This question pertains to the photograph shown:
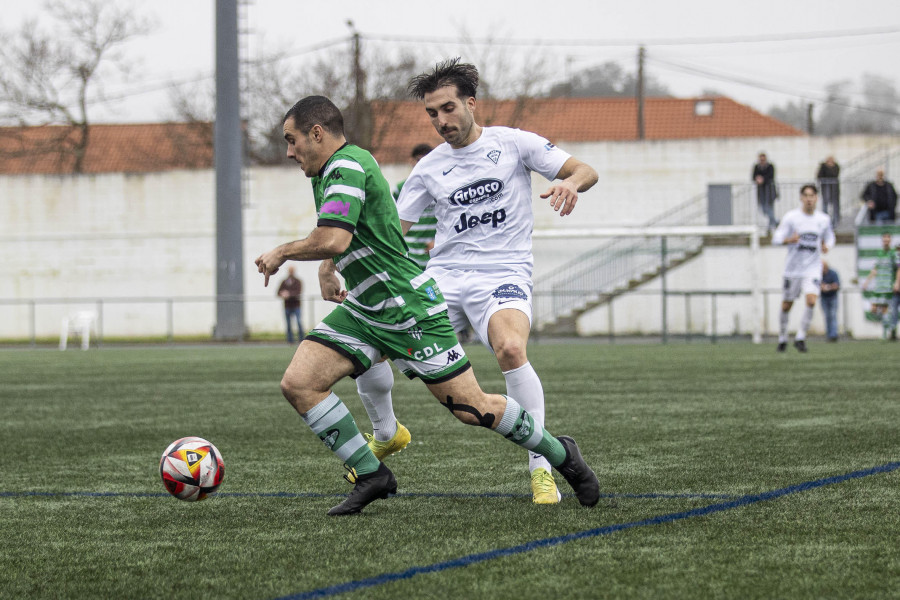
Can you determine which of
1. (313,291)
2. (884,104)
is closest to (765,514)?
(313,291)

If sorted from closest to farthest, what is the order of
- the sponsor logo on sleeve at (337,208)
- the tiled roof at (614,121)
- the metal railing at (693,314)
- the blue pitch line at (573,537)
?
Result: the blue pitch line at (573,537)
the sponsor logo on sleeve at (337,208)
the metal railing at (693,314)
the tiled roof at (614,121)

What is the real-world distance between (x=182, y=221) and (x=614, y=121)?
19644 mm

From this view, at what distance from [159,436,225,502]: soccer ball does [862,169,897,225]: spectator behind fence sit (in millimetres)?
23068

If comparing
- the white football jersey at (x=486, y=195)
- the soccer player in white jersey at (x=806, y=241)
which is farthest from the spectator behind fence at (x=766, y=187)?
the white football jersey at (x=486, y=195)

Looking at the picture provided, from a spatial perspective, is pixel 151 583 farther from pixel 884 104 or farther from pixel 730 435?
pixel 884 104

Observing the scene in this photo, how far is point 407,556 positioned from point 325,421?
1107 mm

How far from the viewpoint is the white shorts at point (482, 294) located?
18.4ft

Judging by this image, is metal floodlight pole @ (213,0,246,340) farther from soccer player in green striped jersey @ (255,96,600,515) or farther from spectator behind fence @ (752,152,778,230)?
soccer player in green striped jersey @ (255,96,600,515)

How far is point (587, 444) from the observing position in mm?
7176

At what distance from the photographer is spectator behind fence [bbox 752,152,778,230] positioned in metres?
27.3

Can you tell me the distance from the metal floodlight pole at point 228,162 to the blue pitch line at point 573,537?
2356 centimetres

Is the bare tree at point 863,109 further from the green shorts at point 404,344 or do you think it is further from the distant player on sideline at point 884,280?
the green shorts at point 404,344

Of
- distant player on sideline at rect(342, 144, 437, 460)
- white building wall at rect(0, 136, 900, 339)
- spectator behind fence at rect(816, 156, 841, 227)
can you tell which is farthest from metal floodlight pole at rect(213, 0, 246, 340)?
distant player on sideline at rect(342, 144, 437, 460)

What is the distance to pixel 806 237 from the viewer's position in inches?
672
